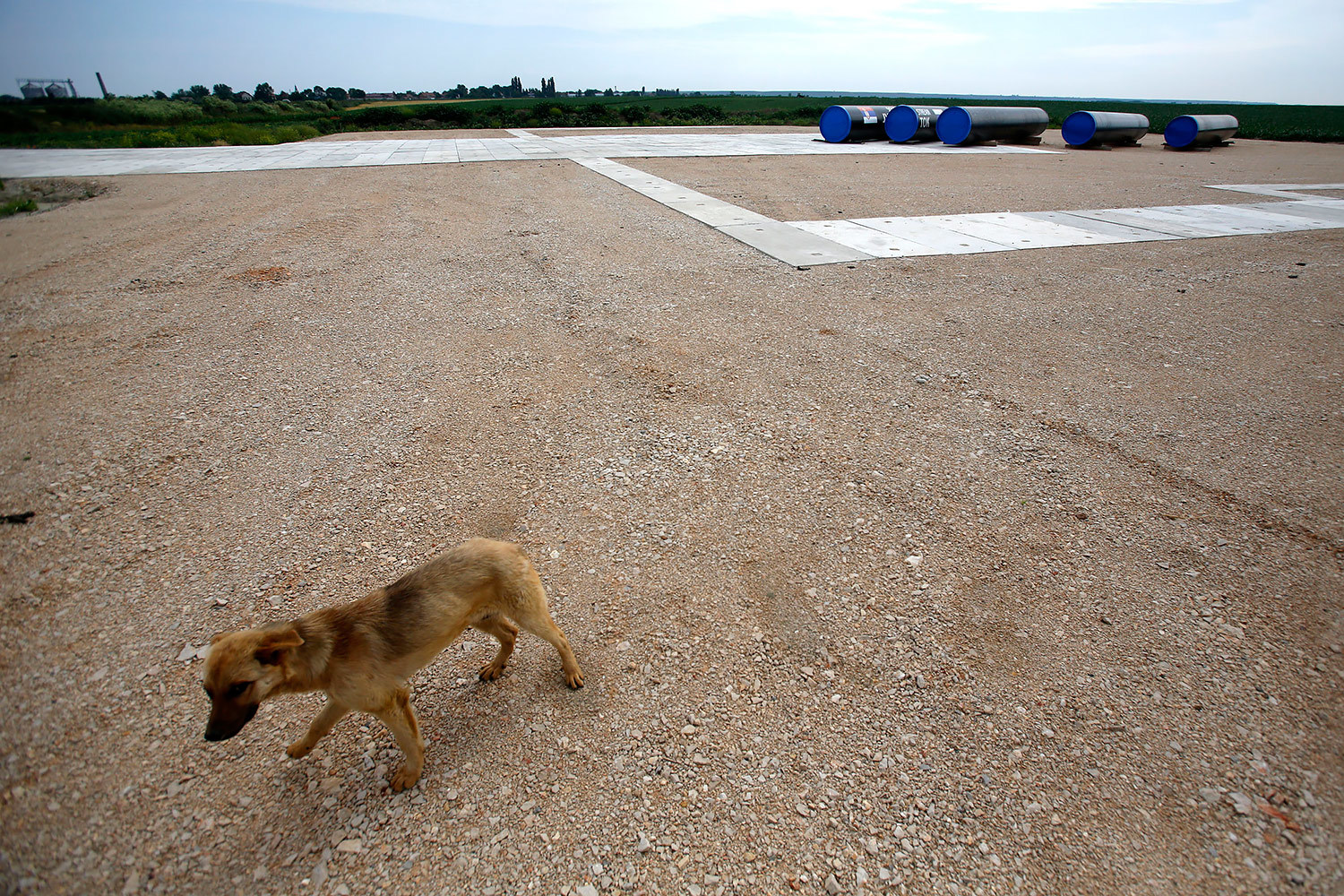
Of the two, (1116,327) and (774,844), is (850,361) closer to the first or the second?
(1116,327)

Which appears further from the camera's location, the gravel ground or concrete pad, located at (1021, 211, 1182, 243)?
concrete pad, located at (1021, 211, 1182, 243)

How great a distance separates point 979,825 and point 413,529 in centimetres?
320

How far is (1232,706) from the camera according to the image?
263 centimetres

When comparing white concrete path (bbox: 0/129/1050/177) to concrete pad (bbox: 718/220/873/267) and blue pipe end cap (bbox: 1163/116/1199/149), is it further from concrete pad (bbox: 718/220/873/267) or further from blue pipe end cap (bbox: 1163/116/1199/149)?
concrete pad (bbox: 718/220/873/267)

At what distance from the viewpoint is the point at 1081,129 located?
22703 mm

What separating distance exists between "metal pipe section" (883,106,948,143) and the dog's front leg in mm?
25178

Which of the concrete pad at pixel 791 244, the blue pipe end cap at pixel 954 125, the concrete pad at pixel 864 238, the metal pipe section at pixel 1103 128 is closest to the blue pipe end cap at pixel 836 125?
the blue pipe end cap at pixel 954 125

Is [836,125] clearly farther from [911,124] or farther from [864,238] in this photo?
[864,238]

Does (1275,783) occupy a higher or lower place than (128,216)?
lower

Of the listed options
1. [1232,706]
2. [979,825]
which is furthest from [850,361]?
[979,825]

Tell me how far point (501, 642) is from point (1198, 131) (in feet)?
101

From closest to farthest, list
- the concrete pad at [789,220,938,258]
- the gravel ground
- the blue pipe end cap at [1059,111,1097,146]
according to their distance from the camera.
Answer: the gravel ground < the concrete pad at [789,220,938,258] < the blue pipe end cap at [1059,111,1097,146]

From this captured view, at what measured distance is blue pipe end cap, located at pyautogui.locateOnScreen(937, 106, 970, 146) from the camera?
22.0 m

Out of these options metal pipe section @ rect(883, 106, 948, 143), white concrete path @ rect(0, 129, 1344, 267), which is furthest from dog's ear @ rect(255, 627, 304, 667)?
metal pipe section @ rect(883, 106, 948, 143)
